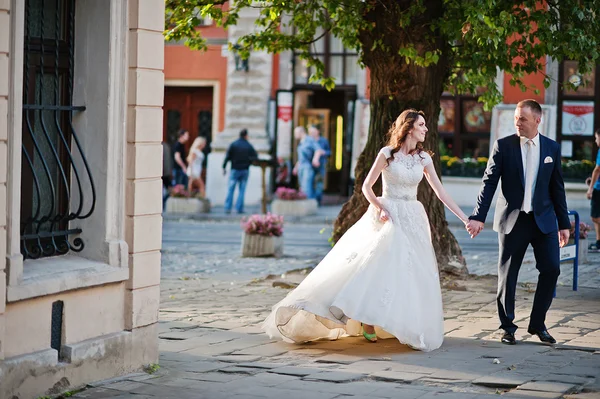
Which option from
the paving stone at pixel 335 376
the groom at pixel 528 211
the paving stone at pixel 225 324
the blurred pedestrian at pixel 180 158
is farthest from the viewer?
the blurred pedestrian at pixel 180 158

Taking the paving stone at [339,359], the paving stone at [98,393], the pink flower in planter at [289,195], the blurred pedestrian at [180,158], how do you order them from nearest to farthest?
the paving stone at [98,393], the paving stone at [339,359], the pink flower in planter at [289,195], the blurred pedestrian at [180,158]

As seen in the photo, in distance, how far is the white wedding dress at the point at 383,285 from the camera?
908 cm

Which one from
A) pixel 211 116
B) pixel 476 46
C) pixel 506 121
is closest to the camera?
pixel 476 46

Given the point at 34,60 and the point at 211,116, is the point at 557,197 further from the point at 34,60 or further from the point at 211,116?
the point at 211,116

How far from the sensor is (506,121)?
27.7 m

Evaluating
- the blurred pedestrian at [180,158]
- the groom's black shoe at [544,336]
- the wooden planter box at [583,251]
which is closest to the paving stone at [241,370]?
the groom's black shoe at [544,336]

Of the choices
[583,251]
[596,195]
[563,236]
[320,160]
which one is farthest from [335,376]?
[320,160]

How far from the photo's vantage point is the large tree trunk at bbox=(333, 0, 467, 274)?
520 inches

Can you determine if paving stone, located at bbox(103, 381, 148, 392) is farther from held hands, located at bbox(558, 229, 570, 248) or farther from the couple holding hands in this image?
held hands, located at bbox(558, 229, 570, 248)

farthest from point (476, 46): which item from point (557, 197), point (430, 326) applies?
point (430, 326)

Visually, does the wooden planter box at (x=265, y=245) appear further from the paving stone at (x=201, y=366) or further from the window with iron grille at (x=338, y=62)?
the window with iron grille at (x=338, y=62)

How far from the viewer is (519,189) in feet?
30.8

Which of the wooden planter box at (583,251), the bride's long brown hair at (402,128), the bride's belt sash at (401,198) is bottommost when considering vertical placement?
the wooden planter box at (583,251)

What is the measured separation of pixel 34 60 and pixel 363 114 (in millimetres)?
21189
